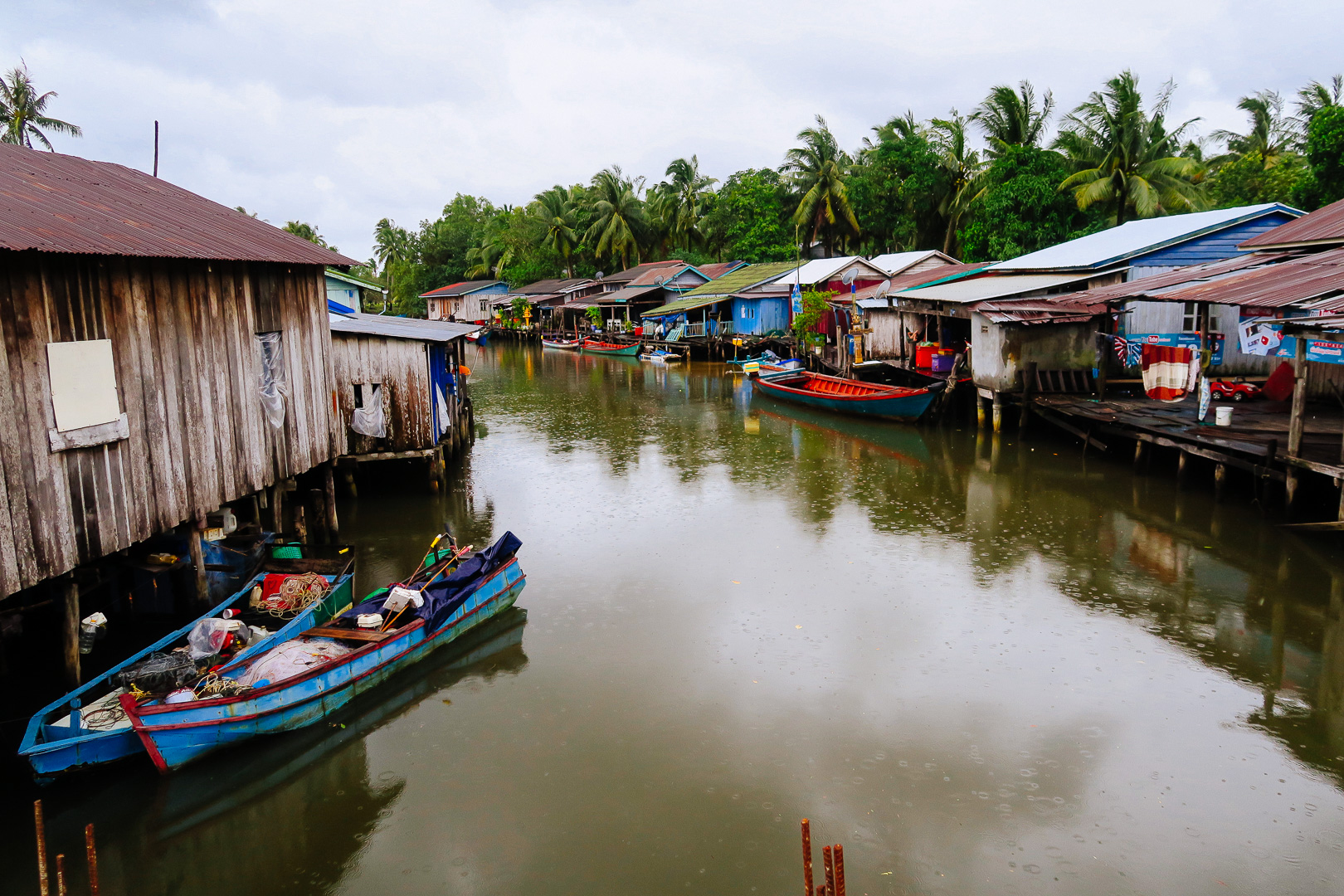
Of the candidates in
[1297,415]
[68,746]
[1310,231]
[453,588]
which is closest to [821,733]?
[453,588]

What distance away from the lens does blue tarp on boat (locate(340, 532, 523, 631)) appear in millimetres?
9523

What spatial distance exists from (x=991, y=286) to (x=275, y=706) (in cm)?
2086

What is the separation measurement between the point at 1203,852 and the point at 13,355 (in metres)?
10.2

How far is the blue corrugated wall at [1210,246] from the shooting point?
21281 millimetres

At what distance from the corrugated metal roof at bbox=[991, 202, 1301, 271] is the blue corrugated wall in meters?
0.23

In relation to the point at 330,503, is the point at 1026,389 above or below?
above

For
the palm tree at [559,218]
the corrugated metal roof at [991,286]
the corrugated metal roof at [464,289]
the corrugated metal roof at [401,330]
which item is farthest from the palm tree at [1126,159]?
Result: the corrugated metal roof at [464,289]

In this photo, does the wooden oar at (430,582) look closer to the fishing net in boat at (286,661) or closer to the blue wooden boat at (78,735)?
the fishing net in boat at (286,661)

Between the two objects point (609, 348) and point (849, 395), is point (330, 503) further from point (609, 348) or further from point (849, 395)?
point (609, 348)

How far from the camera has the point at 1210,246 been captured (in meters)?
21.5

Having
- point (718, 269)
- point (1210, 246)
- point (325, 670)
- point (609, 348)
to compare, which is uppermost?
point (718, 269)

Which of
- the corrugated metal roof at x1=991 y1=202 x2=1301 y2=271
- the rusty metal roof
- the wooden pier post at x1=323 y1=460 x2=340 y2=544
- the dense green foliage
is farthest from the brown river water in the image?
the dense green foliage

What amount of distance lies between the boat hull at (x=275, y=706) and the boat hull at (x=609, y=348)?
113ft

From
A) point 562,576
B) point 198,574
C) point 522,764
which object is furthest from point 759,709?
point 198,574
